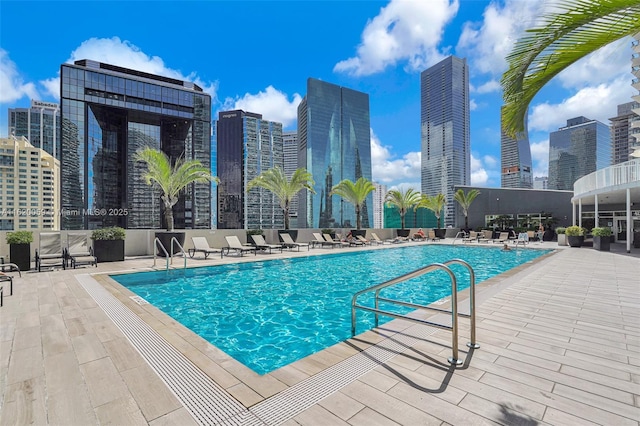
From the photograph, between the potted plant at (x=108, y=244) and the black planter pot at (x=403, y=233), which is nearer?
the potted plant at (x=108, y=244)

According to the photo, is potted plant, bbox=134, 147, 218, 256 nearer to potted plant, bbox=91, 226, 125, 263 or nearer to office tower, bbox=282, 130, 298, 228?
potted plant, bbox=91, 226, 125, 263

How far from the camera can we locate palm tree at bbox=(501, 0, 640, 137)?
2.36 metres

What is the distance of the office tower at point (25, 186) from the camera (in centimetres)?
3822

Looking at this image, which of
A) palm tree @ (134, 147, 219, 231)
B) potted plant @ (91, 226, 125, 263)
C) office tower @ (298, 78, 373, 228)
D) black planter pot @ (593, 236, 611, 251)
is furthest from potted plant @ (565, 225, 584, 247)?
office tower @ (298, 78, 373, 228)

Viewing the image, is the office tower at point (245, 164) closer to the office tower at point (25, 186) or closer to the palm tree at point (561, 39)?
the office tower at point (25, 186)

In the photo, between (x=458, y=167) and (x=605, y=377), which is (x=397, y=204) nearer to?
(x=605, y=377)

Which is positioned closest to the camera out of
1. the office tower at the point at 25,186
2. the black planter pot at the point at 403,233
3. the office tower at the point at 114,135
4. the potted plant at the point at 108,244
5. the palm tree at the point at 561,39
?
the palm tree at the point at 561,39

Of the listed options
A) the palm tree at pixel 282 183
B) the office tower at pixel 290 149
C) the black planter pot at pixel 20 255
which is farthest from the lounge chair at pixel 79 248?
the office tower at pixel 290 149

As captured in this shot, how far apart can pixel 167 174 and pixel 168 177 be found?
0.18m

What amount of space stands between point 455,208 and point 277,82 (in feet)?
87.8

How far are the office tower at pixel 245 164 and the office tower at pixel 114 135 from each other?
39741 mm

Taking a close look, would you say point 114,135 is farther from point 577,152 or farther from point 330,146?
point 577,152

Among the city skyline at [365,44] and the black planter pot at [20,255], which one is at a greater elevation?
Answer: the city skyline at [365,44]

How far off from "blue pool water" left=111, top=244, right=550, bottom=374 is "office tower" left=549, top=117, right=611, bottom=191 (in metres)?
66.3
